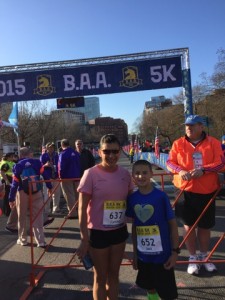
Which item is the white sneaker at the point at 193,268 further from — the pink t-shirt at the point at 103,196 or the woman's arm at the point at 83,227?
the woman's arm at the point at 83,227

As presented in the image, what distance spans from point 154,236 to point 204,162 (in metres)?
1.77

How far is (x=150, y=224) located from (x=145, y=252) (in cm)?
26

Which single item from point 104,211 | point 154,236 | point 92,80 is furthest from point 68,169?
point 154,236

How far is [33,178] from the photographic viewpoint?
6.42 metres

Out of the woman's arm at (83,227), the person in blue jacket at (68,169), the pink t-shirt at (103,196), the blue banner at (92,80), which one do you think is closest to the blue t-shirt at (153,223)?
the pink t-shirt at (103,196)

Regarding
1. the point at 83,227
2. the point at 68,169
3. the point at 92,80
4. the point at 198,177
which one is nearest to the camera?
the point at 83,227

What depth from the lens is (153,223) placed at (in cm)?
331

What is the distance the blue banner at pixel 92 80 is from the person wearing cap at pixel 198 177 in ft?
31.2

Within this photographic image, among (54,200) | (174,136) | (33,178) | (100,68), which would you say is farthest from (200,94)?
(33,178)

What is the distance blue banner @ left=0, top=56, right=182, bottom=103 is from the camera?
14062 mm

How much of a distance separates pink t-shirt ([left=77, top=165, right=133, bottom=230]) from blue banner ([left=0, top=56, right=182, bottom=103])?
11.2m

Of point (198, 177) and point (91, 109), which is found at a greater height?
point (91, 109)

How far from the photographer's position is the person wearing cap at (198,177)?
473 cm

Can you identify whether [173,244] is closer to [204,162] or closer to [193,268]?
[204,162]
